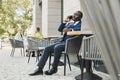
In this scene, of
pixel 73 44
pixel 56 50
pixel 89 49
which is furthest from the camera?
pixel 56 50

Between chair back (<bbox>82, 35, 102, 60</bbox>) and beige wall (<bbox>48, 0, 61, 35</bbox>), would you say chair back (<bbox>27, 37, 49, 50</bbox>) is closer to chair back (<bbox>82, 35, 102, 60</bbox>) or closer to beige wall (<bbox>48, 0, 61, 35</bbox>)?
chair back (<bbox>82, 35, 102, 60</bbox>)

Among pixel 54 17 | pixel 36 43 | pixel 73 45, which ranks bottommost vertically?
pixel 36 43

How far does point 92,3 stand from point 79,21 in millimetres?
5792

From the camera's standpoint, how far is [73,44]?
6.88 meters

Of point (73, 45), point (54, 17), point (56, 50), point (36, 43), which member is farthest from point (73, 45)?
point (54, 17)

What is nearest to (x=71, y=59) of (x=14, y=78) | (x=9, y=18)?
(x=14, y=78)

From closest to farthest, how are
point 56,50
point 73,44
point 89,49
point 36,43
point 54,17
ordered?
point 89,49
point 73,44
point 56,50
point 36,43
point 54,17

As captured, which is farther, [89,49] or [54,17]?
[54,17]

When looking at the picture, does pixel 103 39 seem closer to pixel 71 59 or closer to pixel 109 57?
pixel 109 57

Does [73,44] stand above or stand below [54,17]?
below

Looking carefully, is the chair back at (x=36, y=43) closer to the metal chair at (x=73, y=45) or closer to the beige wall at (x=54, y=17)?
the metal chair at (x=73, y=45)

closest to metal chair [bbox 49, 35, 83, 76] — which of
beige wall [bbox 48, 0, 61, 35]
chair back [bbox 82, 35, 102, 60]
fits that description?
chair back [bbox 82, 35, 102, 60]

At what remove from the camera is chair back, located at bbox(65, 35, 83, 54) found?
22.2 feet

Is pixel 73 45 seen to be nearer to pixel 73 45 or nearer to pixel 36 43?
pixel 73 45
